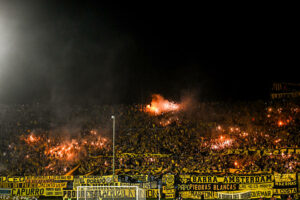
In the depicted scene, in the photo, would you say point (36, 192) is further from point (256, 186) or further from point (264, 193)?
point (264, 193)

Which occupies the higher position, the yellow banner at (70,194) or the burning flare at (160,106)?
the burning flare at (160,106)

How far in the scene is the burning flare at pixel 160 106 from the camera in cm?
2734

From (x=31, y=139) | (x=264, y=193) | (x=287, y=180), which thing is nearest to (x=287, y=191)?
(x=287, y=180)

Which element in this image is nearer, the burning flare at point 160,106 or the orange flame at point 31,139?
the orange flame at point 31,139

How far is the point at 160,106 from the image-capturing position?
2861cm

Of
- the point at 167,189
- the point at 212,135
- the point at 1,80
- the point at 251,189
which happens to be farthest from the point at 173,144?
the point at 1,80

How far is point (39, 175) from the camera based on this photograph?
825 inches

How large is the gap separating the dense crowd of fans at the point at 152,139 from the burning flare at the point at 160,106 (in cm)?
74

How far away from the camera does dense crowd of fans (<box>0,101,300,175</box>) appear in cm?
2105

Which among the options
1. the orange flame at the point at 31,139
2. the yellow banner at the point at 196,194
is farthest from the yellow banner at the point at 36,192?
the yellow banner at the point at 196,194

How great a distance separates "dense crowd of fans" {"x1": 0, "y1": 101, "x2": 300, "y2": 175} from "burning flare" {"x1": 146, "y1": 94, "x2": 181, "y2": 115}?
2.43 ft

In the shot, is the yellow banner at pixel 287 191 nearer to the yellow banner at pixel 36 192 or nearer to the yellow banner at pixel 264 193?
the yellow banner at pixel 264 193

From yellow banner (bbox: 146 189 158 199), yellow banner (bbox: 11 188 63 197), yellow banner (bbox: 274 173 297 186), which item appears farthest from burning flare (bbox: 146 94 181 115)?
yellow banner (bbox: 274 173 297 186)

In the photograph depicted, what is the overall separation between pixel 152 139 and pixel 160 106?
5.63 m
